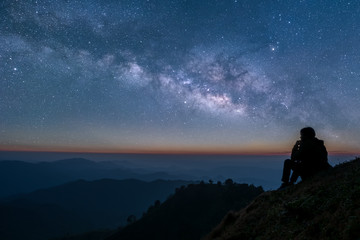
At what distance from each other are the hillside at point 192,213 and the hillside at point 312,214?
267ft

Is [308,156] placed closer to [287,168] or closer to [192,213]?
[287,168]

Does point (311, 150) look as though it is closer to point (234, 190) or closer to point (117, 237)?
point (234, 190)

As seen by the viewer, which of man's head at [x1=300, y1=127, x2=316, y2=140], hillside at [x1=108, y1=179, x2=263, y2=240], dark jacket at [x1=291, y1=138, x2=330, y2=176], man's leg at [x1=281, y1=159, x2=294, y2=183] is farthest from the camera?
hillside at [x1=108, y1=179, x2=263, y2=240]

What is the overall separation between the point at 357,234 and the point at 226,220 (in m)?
8.21

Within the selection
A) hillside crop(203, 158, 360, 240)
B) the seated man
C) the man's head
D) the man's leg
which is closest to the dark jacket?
the seated man

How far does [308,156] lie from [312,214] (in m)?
4.55

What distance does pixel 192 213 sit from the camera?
3957 inches

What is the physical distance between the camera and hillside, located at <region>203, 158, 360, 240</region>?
539cm

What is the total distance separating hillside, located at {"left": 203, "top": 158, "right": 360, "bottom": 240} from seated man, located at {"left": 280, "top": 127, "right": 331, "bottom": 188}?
2.12 ft

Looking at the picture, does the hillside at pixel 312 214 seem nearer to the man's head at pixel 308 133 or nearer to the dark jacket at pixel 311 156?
the dark jacket at pixel 311 156

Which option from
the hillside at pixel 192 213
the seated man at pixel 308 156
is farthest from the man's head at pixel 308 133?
the hillside at pixel 192 213

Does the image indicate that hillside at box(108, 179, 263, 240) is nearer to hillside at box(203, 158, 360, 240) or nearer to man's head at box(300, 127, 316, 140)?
man's head at box(300, 127, 316, 140)

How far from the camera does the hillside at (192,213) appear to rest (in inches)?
3541

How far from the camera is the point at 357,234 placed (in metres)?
4.57
